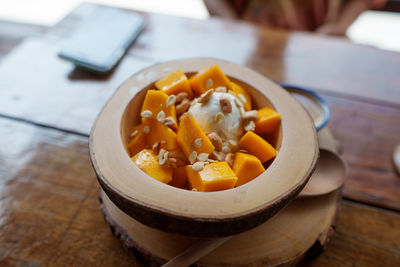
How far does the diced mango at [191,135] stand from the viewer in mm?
742

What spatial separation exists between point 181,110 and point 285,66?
68 centimetres

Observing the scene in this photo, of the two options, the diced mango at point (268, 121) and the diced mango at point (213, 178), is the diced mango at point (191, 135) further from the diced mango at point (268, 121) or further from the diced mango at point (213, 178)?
the diced mango at point (268, 121)

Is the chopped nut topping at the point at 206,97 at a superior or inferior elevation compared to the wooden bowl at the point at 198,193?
superior

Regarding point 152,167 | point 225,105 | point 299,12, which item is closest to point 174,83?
point 225,105

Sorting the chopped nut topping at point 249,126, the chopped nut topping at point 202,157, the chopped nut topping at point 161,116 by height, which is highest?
the chopped nut topping at point 161,116

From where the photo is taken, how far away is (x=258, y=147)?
768 mm

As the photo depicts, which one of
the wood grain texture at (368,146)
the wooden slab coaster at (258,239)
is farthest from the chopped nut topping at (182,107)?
the wood grain texture at (368,146)

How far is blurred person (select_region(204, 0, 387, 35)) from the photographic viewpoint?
1.88 meters

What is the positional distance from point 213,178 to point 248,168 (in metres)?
0.09

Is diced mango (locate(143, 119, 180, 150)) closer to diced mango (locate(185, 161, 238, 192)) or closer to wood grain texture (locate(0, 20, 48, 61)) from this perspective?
diced mango (locate(185, 161, 238, 192))

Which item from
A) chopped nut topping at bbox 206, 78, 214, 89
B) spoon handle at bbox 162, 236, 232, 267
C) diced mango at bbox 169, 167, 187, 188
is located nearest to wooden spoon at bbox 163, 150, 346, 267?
spoon handle at bbox 162, 236, 232, 267

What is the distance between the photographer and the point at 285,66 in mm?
1341

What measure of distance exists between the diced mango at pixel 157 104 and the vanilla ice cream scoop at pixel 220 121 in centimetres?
8

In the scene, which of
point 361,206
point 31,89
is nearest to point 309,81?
point 361,206
